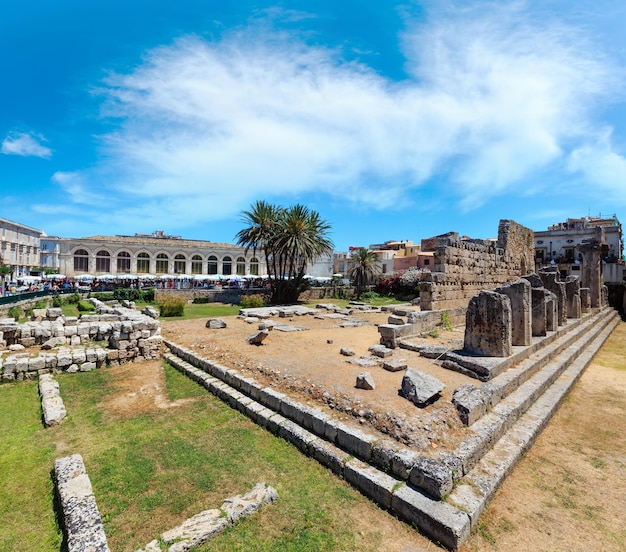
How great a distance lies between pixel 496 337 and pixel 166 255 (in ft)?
158

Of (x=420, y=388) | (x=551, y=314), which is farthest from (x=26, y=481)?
(x=551, y=314)

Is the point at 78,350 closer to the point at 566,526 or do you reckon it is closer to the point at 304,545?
the point at 304,545

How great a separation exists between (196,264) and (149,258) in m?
6.40

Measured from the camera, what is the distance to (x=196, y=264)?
5050cm

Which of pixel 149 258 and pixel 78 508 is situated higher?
pixel 149 258

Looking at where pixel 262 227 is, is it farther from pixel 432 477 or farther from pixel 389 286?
pixel 432 477

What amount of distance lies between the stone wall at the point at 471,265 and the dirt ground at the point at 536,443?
85.8 inches

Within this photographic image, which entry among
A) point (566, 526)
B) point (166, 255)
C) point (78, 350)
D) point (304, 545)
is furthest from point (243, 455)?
point (166, 255)

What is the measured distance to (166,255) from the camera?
4831cm

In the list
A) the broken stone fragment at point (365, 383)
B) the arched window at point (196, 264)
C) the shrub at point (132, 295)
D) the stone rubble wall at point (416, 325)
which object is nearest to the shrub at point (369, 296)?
the stone rubble wall at point (416, 325)

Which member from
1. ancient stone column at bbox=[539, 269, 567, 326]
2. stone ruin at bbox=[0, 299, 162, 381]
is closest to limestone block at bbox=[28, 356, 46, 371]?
stone ruin at bbox=[0, 299, 162, 381]

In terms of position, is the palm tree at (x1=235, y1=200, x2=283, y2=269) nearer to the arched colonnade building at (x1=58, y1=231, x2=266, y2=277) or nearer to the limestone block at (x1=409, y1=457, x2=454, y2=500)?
the arched colonnade building at (x1=58, y1=231, x2=266, y2=277)

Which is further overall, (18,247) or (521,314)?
(18,247)

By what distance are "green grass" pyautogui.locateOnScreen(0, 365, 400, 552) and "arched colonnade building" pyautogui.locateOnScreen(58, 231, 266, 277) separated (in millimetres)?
33864
